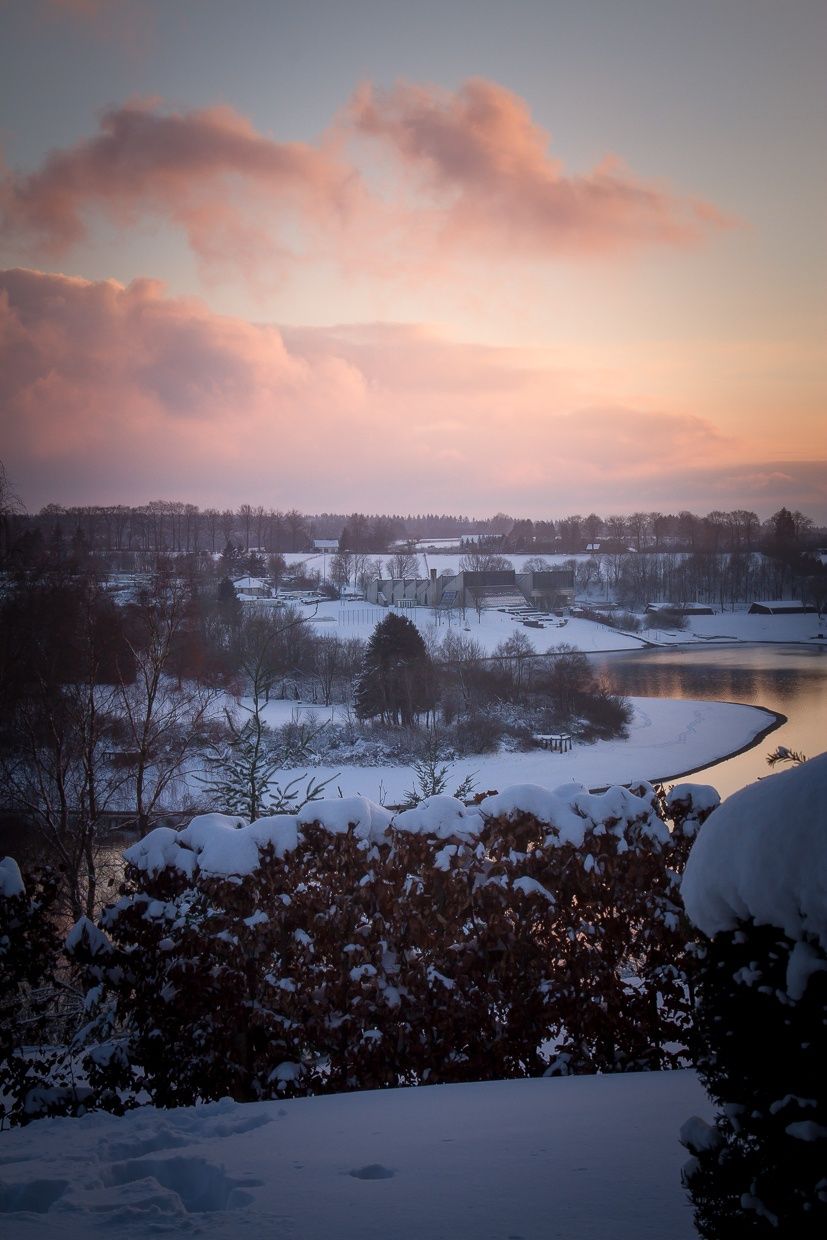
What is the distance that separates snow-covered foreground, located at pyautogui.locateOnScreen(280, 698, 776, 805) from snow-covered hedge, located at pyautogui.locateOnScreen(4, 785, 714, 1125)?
12755 millimetres

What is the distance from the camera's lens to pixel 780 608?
22250 millimetres

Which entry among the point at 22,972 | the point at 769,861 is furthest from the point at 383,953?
the point at 769,861

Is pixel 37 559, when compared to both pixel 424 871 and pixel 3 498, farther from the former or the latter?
pixel 424 871

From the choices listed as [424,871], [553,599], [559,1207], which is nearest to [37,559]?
[424,871]

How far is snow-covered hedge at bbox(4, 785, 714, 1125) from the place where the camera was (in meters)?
3.51

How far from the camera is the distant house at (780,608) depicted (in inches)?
825

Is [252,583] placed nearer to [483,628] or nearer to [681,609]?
[483,628]

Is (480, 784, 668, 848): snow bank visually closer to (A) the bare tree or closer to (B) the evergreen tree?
(A) the bare tree

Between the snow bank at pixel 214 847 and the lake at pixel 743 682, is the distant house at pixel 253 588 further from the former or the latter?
the snow bank at pixel 214 847

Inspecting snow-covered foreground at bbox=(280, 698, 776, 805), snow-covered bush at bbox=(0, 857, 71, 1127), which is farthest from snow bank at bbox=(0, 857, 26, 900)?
snow-covered foreground at bbox=(280, 698, 776, 805)

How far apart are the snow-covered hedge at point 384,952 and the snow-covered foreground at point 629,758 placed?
12755 mm

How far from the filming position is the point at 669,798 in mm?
4051

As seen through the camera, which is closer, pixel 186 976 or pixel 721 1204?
pixel 721 1204

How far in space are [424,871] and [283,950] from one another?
767 millimetres
